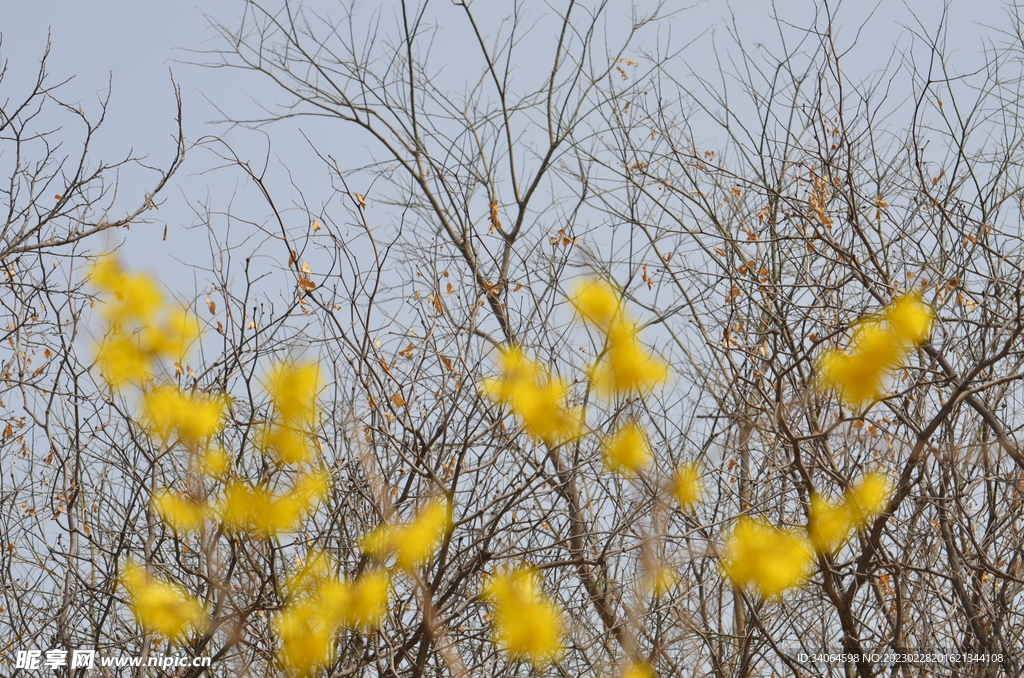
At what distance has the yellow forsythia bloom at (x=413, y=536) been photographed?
2406mm

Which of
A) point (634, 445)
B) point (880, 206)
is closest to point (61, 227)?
point (634, 445)

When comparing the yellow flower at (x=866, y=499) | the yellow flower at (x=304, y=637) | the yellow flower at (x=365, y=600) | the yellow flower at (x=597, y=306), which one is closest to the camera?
the yellow flower at (x=597, y=306)

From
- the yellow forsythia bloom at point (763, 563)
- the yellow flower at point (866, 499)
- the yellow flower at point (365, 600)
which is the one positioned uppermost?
the yellow flower at point (866, 499)

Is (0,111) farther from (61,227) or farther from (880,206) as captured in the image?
(880,206)

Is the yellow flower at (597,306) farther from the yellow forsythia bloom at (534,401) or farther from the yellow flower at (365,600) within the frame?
the yellow flower at (365,600)

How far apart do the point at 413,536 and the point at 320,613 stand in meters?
0.37

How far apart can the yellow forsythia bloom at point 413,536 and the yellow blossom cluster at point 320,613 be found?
3.5 inches

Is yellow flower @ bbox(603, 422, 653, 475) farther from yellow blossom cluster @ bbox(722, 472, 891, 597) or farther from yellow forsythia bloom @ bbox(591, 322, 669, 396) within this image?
yellow blossom cluster @ bbox(722, 472, 891, 597)

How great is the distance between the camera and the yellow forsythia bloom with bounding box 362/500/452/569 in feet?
7.89

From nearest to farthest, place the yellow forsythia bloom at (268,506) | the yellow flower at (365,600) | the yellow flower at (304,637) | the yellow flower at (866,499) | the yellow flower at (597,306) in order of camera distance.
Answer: the yellow flower at (597,306) → the yellow flower at (304,637) → the yellow forsythia bloom at (268,506) → the yellow flower at (365,600) → the yellow flower at (866,499)

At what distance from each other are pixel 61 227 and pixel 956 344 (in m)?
4.33
